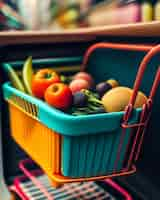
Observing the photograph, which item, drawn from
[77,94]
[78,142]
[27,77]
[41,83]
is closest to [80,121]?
[78,142]

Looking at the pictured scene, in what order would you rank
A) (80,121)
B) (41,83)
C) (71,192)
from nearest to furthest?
(80,121) → (41,83) → (71,192)

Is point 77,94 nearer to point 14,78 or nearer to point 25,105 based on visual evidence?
point 25,105

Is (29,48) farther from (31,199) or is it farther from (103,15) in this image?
(31,199)

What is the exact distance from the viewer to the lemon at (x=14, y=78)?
3.65 feet

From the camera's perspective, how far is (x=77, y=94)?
97cm

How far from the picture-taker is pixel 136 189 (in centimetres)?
119

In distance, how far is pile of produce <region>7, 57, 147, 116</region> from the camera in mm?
906

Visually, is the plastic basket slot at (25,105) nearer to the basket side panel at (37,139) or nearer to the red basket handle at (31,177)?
the basket side panel at (37,139)

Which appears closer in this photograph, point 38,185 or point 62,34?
point 62,34

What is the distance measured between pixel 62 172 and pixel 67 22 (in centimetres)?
63

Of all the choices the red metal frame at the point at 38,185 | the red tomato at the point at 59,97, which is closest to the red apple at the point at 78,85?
the red tomato at the point at 59,97

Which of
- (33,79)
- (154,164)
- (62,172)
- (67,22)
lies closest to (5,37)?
(33,79)

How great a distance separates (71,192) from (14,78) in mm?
447

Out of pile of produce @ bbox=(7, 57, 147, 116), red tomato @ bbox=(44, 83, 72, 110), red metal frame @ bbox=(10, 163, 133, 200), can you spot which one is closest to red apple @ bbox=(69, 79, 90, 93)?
pile of produce @ bbox=(7, 57, 147, 116)
